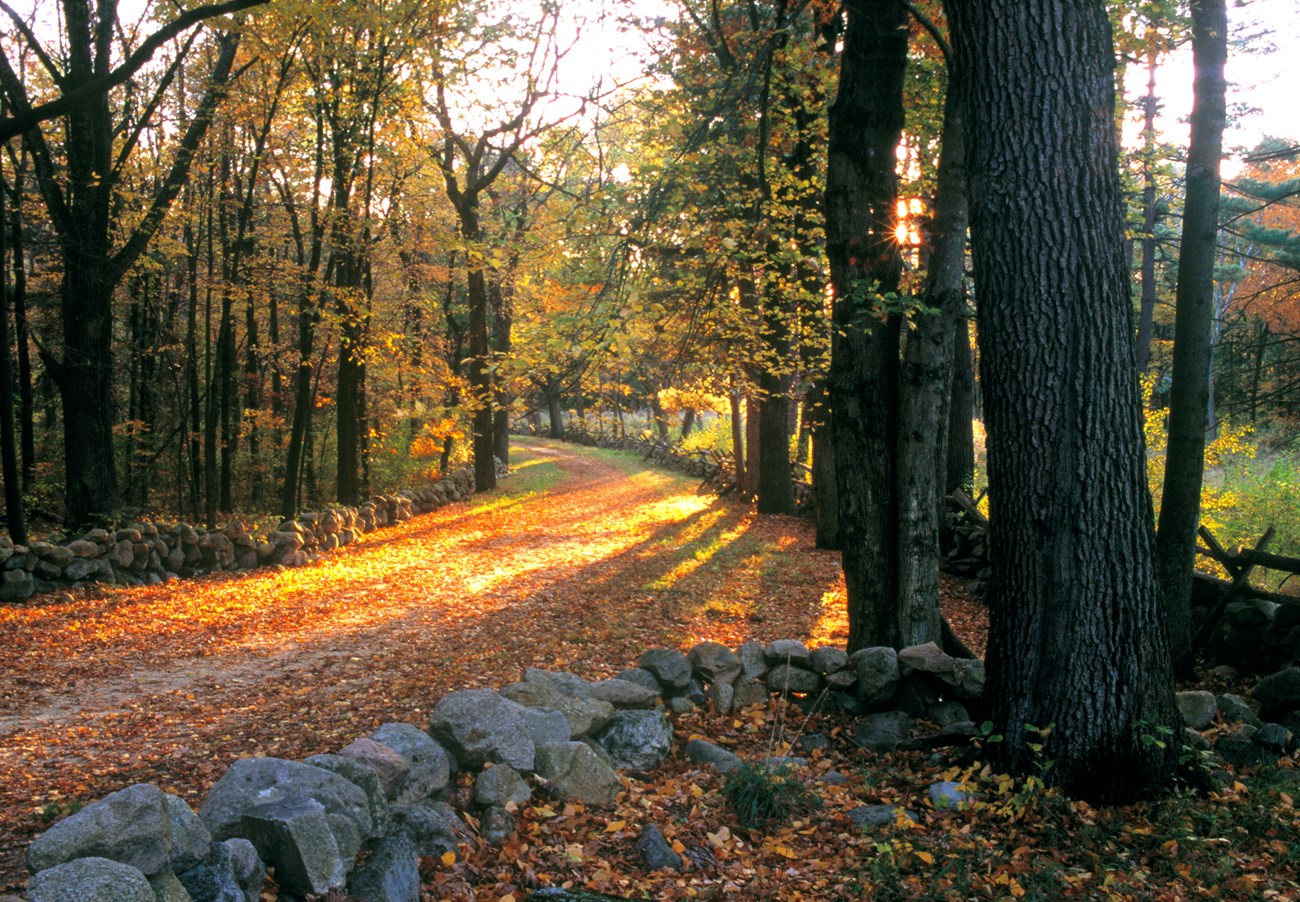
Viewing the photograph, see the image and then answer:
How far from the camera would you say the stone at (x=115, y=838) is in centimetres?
272

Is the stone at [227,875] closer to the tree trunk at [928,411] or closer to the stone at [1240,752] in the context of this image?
the tree trunk at [928,411]

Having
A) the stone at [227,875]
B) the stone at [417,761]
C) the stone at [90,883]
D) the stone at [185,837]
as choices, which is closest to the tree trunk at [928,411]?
the stone at [417,761]

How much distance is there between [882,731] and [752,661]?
1050mm

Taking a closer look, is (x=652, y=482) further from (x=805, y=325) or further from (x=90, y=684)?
(x=90, y=684)

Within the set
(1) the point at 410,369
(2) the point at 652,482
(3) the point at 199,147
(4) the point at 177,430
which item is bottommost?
(2) the point at 652,482

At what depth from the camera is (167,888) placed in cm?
277

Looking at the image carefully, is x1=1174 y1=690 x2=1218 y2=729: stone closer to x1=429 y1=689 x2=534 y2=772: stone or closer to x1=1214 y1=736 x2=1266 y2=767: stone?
x1=1214 y1=736 x2=1266 y2=767: stone

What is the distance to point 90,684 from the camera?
21.5 feet

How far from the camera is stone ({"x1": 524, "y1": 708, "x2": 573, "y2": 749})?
A: 4781 mm

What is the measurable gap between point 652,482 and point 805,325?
1440 centimetres

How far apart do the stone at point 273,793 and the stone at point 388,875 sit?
0.11 m

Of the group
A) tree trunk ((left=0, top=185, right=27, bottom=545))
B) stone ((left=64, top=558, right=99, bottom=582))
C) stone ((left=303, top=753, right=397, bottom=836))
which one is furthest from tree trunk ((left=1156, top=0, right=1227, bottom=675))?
tree trunk ((left=0, top=185, right=27, bottom=545))

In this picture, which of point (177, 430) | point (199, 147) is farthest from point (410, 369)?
point (199, 147)

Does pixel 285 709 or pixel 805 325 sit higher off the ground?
pixel 805 325
